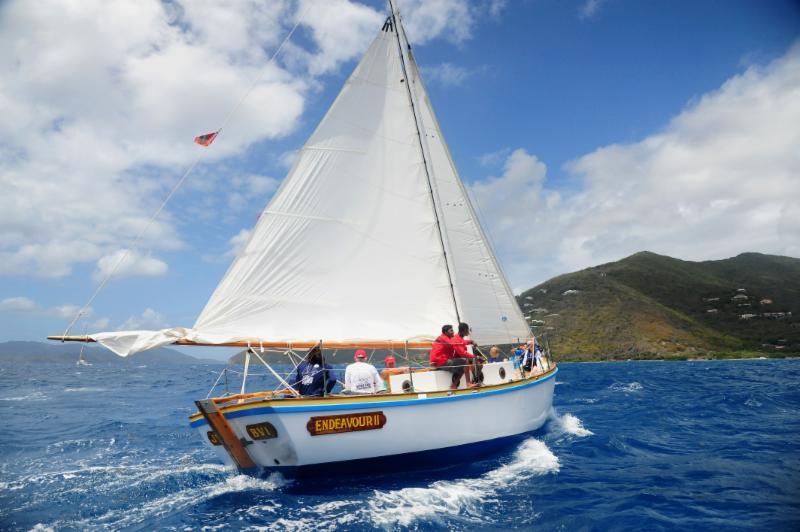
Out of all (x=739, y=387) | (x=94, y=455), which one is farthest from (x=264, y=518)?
(x=739, y=387)

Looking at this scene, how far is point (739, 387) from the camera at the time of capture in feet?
99.8

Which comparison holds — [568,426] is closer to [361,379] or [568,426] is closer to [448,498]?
[448,498]

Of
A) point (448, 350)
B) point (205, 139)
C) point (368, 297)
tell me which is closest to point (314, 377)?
point (368, 297)

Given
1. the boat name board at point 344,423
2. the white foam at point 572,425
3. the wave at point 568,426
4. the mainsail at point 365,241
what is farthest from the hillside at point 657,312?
the boat name board at point 344,423

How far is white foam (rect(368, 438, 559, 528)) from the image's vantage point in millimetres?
8211

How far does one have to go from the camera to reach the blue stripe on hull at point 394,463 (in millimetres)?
9656

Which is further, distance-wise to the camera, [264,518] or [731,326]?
[731,326]

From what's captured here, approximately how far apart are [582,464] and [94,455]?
15200 mm

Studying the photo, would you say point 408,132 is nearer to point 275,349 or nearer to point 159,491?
point 275,349

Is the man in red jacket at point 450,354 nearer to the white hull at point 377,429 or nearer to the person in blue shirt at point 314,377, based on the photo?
the white hull at point 377,429

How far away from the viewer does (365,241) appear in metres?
12.9

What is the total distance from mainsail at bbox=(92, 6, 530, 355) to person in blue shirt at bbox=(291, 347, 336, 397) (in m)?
0.57

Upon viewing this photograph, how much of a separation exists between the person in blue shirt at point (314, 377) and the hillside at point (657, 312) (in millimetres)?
96941

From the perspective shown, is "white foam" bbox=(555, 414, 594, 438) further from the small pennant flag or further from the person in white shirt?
the small pennant flag
